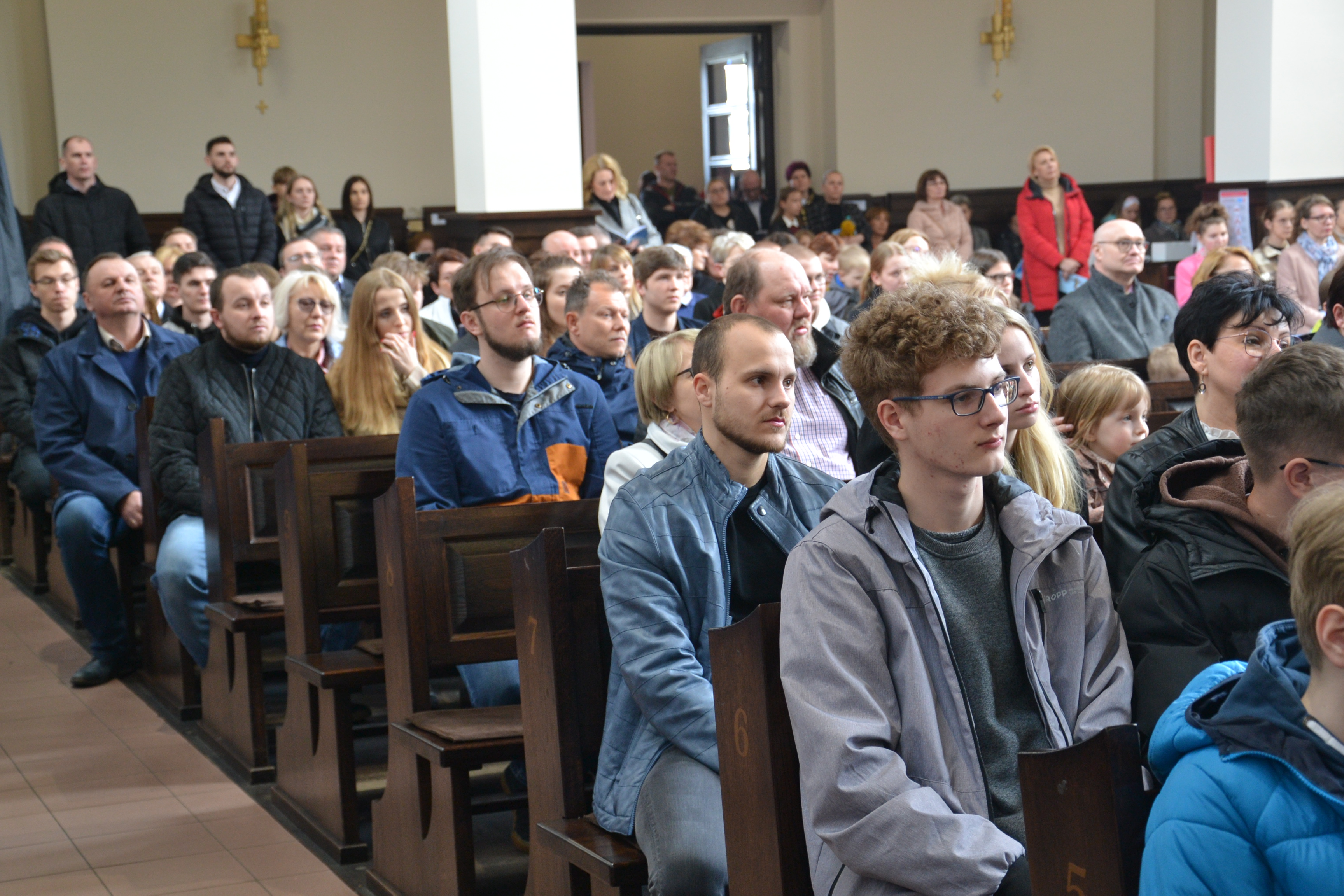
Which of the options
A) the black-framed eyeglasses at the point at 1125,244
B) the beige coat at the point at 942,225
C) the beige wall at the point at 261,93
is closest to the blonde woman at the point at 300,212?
the beige wall at the point at 261,93

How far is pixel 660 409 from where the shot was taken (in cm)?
301

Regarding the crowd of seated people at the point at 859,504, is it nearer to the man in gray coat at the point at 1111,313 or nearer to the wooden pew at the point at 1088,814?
the wooden pew at the point at 1088,814

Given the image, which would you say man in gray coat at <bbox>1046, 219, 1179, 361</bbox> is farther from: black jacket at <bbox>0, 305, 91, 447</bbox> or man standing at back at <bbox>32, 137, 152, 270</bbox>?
man standing at back at <bbox>32, 137, 152, 270</bbox>

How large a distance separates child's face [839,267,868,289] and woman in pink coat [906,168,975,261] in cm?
371

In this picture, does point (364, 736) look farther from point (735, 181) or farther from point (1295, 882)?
point (735, 181)

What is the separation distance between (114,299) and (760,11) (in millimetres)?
9242

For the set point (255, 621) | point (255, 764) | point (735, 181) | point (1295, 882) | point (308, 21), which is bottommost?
point (255, 764)

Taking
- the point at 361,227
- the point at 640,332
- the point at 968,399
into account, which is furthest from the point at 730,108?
the point at 968,399

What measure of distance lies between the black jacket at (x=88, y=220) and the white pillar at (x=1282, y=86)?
22.4 ft

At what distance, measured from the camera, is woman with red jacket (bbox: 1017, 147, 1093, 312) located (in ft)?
30.6

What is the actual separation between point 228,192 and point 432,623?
6.90 meters

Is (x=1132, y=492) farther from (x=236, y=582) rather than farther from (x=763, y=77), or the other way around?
(x=763, y=77)

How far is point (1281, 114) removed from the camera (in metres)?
8.56

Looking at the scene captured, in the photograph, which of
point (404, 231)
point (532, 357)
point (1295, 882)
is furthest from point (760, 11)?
point (1295, 882)
